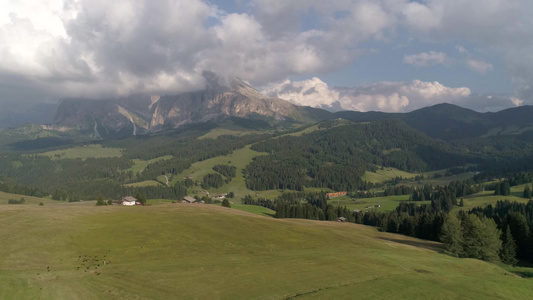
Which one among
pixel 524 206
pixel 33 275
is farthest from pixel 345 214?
pixel 33 275

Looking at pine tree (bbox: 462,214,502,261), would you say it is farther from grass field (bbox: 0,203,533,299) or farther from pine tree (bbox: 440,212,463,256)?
grass field (bbox: 0,203,533,299)

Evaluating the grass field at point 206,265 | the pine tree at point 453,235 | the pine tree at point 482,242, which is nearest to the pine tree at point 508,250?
the pine tree at point 482,242

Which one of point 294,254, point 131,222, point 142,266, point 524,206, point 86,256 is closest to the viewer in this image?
point 142,266

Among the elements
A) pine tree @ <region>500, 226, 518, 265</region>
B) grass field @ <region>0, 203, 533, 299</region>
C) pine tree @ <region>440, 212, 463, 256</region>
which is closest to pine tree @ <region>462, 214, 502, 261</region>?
pine tree @ <region>440, 212, 463, 256</region>

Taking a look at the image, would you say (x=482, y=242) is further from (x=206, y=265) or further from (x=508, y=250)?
(x=206, y=265)

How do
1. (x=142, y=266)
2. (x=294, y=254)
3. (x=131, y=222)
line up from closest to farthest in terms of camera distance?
(x=142, y=266) < (x=294, y=254) < (x=131, y=222)

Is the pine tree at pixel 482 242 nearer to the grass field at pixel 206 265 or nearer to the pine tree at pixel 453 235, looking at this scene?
the pine tree at pixel 453 235

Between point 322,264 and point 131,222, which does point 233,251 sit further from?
point 131,222

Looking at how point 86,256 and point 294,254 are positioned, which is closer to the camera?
point 86,256
